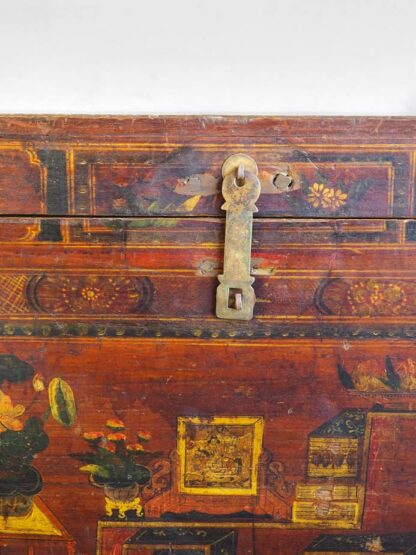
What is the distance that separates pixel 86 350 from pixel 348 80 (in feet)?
2.54

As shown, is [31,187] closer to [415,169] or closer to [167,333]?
[167,333]

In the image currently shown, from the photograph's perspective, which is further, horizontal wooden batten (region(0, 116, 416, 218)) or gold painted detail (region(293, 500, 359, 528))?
gold painted detail (region(293, 500, 359, 528))

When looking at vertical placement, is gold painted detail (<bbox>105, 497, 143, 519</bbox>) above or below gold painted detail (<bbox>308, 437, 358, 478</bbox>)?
below

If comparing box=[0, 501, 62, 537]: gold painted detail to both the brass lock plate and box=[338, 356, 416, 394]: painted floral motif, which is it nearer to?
the brass lock plate

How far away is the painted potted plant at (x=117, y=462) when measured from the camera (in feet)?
3.31

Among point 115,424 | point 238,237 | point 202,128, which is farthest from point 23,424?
point 202,128

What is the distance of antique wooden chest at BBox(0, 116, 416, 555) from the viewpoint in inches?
36.4

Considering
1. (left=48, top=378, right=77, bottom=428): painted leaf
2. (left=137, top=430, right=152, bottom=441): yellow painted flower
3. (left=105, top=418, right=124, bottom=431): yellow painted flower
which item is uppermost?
(left=48, top=378, right=77, bottom=428): painted leaf

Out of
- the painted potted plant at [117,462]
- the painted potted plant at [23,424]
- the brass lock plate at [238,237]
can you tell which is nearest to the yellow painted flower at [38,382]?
the painted potted plant at [23,424]

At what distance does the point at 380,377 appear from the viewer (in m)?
0.99

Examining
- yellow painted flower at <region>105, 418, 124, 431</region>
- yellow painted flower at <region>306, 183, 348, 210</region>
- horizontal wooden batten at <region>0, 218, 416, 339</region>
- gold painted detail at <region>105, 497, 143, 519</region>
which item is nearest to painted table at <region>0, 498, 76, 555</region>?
gold painted detail at <region>105, 497, 143, 519</region>

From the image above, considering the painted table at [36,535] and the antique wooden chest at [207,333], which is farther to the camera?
the painted table at [36,535]

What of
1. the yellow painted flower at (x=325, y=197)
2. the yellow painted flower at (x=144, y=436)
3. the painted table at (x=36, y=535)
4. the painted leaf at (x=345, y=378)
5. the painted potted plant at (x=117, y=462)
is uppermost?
the yellow painted flower at (x=325, y=197)

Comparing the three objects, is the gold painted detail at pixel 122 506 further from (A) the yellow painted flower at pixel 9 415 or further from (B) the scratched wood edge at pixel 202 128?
(B) the scratched wood edge at pixel 202 128
